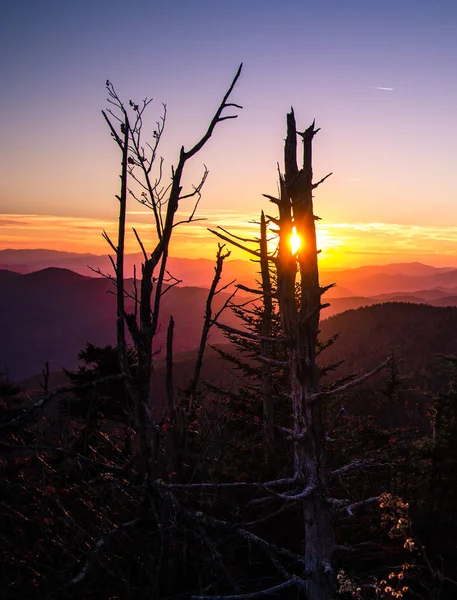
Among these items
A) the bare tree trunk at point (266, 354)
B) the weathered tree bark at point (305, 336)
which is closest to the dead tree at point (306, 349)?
the weathered tree bark at point (305, 336)

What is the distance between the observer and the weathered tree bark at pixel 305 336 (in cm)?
618

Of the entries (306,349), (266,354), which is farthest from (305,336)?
(266,354)

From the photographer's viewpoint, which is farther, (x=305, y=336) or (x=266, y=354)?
(x=266, y=354)

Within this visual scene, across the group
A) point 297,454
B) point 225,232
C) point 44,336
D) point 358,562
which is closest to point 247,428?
point 358,562

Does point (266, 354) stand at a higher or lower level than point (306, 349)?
lower

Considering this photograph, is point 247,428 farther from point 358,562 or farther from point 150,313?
point 150,313

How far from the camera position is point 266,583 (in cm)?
776

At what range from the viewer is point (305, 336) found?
6469 mm

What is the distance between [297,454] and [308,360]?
1.35 m

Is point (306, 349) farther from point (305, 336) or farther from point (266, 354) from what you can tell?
point (266, 354)

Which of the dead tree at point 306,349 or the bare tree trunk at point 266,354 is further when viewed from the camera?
the bare tree trunk at point 266,354

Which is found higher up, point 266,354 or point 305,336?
point 305,336

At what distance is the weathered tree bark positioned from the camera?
6.18 meters

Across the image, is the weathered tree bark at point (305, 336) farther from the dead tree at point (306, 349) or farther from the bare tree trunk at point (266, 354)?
the bare tree trunk at point (266, 354)
